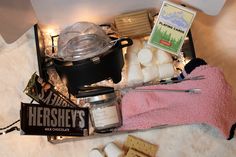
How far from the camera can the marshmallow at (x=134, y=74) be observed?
3.33ft

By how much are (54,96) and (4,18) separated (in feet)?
0.82

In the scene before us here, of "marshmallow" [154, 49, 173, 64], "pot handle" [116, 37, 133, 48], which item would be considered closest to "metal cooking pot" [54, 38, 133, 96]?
"pot handle" [116, 37, 133, 48]

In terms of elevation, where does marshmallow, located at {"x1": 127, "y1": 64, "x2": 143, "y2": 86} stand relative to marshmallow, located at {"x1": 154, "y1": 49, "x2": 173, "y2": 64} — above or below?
below

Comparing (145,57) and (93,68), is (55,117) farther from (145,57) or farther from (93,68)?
(145,57)

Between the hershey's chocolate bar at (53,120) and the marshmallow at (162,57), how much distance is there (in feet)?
0.84

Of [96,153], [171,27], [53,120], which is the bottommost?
[96,153]

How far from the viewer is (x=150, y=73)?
1021 millimetres

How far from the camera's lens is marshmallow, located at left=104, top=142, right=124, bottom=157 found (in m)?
0.98

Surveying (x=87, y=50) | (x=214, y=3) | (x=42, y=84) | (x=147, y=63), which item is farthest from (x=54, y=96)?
(x=214, y=3)

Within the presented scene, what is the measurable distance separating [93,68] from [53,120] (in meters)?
0.18

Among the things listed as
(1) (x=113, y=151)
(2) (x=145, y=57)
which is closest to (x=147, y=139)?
(1) (x=113, y=151)

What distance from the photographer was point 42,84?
3.22 feet

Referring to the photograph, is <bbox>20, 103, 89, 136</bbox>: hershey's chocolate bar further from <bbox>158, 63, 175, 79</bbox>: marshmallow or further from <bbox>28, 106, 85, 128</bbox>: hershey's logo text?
<bbox>158, 63, 175, 79</bbox>: marshmallow

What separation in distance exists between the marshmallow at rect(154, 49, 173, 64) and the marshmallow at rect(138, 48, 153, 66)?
0.02m
